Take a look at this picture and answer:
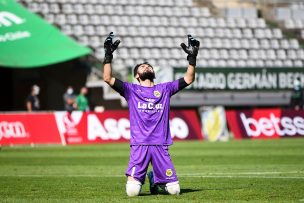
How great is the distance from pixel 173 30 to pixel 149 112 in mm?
31338

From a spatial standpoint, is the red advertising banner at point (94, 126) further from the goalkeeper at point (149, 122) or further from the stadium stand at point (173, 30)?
the goalkeeper at point (149, 122)

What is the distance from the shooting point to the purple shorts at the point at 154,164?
39.5ft

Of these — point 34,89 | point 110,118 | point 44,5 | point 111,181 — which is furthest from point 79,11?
point 111,181

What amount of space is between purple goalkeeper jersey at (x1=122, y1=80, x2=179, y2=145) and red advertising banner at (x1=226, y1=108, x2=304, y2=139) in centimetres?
2150

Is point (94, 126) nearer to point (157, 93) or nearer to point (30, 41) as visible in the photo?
point (30, 41)

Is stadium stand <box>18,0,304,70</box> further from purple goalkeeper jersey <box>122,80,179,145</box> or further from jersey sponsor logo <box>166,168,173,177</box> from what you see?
jersey sponsor logo <box>166,168,173,177</box>

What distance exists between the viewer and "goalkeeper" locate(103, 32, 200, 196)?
12.0 metres

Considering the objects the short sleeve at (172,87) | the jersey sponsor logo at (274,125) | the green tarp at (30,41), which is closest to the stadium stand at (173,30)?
the green tarp at (30,41)

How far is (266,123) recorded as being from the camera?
3384 cm

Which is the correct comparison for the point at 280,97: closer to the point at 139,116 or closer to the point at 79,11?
the point at 79,11

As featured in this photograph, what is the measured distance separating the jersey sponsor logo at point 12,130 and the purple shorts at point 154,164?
18617 millimetres

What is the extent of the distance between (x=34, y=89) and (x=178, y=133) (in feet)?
19.5

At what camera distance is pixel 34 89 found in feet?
111

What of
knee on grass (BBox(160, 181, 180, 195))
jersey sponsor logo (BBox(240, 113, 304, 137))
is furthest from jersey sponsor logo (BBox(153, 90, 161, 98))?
jersey sponsor logo (BBox(240, 113, 304, 137))
